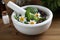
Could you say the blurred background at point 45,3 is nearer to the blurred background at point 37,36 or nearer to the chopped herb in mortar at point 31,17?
the blurred background at point 37,36

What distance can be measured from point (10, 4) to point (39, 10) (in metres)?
0.20

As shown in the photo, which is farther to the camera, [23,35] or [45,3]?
[45,3]

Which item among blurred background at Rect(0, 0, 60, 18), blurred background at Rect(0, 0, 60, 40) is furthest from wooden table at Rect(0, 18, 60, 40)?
blurred background at Rect(0, 0, 60, 18)

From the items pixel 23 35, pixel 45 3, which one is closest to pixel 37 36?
pixel 23 35

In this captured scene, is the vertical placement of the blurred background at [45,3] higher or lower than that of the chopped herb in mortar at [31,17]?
higher

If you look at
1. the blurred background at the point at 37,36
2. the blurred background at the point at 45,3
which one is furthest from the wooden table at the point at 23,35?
the blurred background at the point at 45,3

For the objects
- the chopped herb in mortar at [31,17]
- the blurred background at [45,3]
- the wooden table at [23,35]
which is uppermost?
the blurred background at [45,3]

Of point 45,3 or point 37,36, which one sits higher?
point 45,3

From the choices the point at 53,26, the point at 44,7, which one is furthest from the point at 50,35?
the point at 44,7

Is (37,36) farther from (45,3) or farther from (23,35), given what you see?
(45,3)

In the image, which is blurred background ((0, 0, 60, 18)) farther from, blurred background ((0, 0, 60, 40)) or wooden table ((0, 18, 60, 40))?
wooden table ((0, 18, 60, 40))

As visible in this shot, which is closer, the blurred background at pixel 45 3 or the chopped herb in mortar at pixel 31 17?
the chopped herb in mortar at pixel 31 17

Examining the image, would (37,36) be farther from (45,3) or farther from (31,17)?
(45,3)

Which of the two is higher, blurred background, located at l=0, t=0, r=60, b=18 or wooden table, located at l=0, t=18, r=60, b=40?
blurred background, located at l=0, t=0, r=60, b=18
